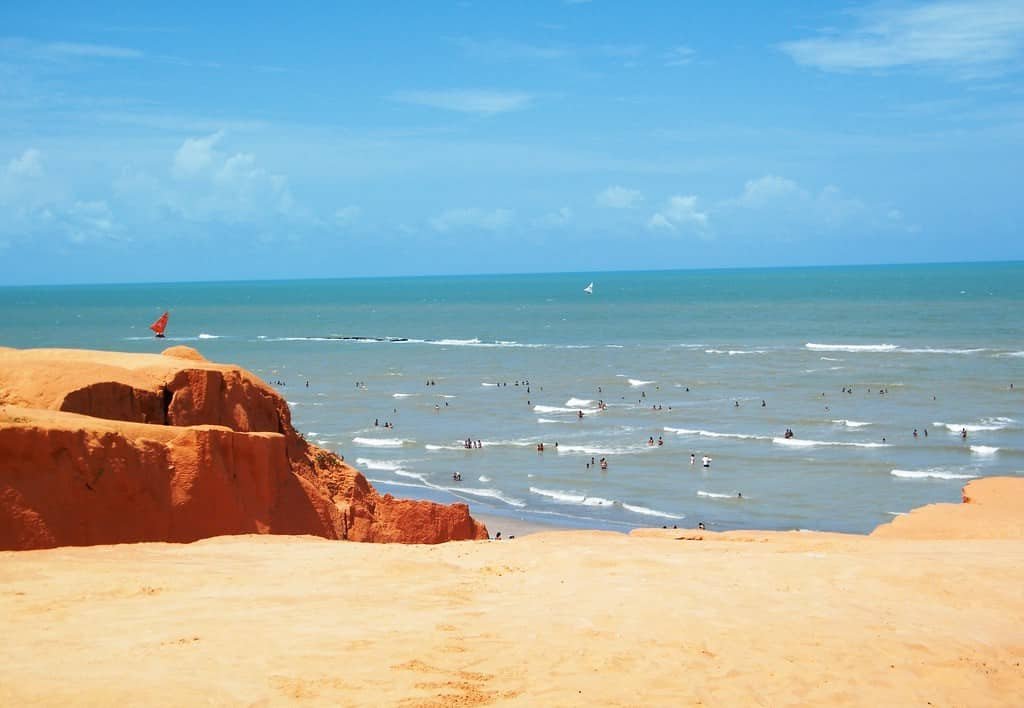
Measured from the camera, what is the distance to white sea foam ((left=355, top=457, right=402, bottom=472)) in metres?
46.6

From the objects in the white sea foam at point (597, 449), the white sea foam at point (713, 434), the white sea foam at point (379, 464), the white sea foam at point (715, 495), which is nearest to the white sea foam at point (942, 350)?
the white sea foam at point (713, 434)

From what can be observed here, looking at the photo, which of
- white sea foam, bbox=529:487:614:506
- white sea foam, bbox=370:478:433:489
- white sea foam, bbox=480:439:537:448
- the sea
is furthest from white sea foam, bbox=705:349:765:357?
white sea foam, bbox=370:478:433:489

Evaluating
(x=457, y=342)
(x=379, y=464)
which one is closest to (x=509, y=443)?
(x=379, y=464)

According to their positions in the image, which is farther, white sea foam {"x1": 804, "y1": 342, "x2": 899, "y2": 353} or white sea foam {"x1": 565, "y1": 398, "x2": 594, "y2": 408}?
white sea foam {"x1": 804, "y1": 342, "x2": 899, "y2": 353}

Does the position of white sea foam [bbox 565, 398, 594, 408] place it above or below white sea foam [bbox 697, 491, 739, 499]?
above

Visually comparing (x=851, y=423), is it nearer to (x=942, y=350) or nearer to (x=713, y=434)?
(x=713, y=434)

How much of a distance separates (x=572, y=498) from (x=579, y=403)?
25.1 meters

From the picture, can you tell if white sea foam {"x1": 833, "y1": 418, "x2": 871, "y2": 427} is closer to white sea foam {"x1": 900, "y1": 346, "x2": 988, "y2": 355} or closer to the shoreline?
the shoreline

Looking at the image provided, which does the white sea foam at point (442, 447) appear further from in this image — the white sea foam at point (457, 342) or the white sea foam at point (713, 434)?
the white sea foam at point (457, 342)

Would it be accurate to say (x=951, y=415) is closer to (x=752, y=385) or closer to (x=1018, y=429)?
(x=1018, y=429)

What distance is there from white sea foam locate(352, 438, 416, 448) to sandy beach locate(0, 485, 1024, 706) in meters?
37.5

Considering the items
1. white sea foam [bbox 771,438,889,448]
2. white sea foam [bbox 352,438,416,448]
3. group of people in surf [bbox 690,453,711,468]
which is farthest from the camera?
white sea foam [bbox 352,438,416,448]

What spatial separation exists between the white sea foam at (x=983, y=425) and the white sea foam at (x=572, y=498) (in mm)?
22333

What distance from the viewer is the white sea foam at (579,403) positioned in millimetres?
65000
